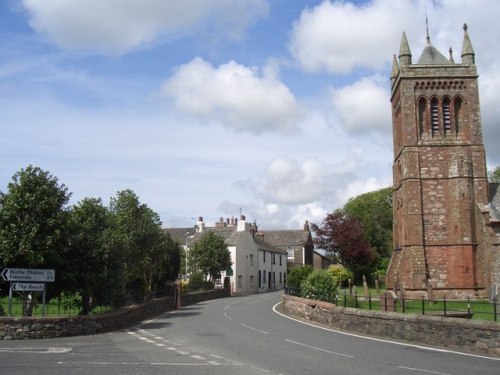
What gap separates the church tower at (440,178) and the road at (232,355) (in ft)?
60.3

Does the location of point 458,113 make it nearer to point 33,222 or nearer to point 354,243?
point 354,243

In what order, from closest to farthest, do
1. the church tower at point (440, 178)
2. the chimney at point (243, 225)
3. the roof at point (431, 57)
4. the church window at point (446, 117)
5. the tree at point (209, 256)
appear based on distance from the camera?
the church tower at point (440, 178), the church window at point (446, 117), the roof at point (431, 57), the tree at point (209, 256), the chimney at point (243, 225)

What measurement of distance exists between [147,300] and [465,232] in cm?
2182

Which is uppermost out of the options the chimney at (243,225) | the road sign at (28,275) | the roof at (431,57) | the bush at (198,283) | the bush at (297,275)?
the roof at (431,57)

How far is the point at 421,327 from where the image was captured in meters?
17.3

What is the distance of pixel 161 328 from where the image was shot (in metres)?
23.3

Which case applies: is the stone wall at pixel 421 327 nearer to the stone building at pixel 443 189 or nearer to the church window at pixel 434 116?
the stone building at pixel 443 189

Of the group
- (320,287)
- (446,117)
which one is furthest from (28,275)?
(446,117)

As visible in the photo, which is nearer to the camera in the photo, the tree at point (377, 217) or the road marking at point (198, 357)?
the road marking at point (198, 357)

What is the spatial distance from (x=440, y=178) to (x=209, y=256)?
2739 cm

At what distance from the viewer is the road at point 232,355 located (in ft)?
38.5

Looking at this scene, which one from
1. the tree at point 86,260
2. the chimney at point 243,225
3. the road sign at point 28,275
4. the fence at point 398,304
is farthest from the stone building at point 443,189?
the chimney at point 243,225

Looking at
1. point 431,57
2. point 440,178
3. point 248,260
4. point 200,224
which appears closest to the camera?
point 440,178

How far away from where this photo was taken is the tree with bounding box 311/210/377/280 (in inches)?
2283
